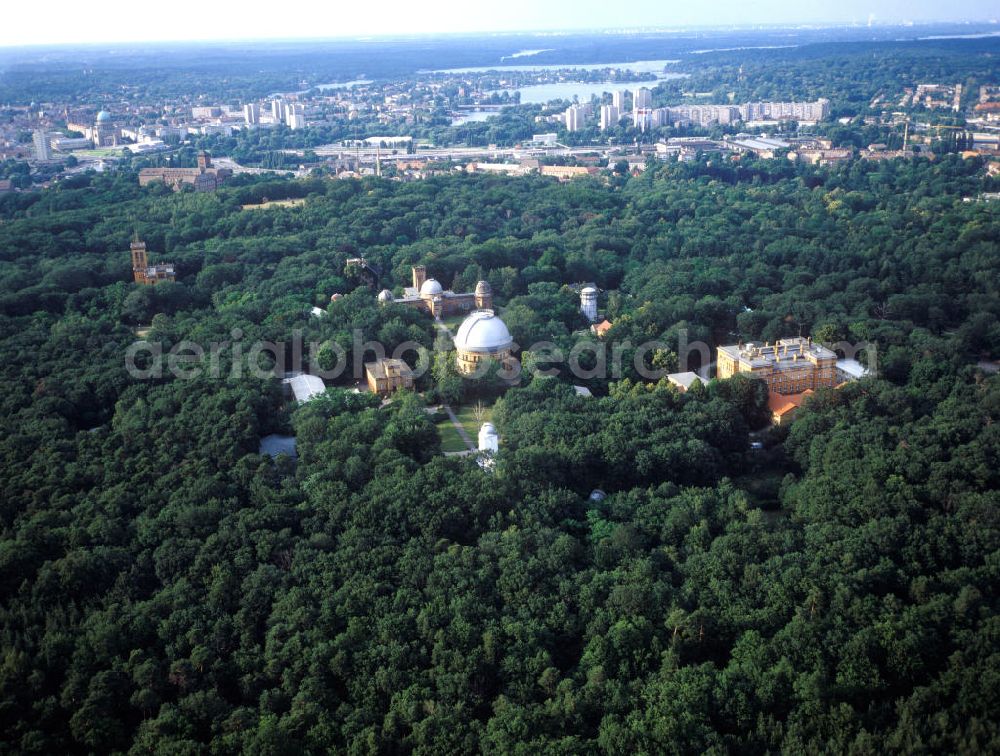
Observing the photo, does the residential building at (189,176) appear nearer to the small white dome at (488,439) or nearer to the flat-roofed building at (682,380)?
the flat-roofed building at (682,380)

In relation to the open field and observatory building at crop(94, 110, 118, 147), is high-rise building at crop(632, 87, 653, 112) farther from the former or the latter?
the open field

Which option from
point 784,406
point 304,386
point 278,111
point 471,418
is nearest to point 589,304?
point 471,418

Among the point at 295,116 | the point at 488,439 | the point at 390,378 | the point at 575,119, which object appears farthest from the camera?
the point at 295,116

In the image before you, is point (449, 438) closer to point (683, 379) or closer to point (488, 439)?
point (488, 439)

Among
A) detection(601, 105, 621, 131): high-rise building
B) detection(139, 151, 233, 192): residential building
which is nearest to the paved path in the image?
detection(139, 151, 233, 192): residential building

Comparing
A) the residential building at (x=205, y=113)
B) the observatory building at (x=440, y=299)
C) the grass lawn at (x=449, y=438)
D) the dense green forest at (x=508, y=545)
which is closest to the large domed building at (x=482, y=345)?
the dense green forest at (x=508, y=545)
